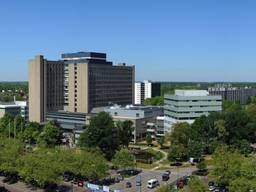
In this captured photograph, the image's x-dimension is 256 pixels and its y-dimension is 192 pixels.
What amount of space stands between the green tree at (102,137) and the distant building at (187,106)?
2065cm

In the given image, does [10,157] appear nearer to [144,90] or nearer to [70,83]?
[70,83]

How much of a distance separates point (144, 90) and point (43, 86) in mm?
75435

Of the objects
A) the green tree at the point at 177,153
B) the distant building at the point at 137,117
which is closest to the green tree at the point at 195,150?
the green tree at the point at 177,153

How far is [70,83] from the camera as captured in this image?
333 feet

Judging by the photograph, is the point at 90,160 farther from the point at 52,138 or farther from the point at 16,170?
the point at 52,138

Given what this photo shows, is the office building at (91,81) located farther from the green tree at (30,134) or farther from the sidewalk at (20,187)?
the sidewalk at (20,187)

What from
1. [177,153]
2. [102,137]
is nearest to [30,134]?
[102,137]

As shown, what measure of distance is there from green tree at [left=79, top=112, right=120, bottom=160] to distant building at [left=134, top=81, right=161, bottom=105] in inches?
4027

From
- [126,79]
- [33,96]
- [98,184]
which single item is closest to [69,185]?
[98,184]

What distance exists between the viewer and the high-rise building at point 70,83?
99.4 metres

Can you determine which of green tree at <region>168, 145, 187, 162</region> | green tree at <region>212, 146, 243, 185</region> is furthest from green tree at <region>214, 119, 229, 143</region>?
green tree at <region>212, 146, 243, 185</region>

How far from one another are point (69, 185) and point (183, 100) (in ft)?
124

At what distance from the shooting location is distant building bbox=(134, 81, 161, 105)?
554ft

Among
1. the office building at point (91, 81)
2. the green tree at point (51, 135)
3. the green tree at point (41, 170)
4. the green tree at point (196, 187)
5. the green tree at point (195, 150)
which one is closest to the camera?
the green tree at point (196, 187)
